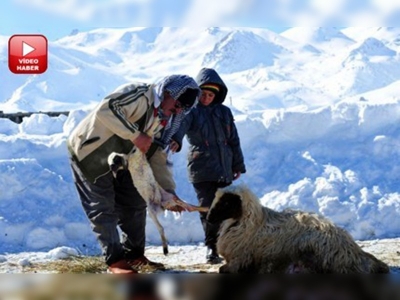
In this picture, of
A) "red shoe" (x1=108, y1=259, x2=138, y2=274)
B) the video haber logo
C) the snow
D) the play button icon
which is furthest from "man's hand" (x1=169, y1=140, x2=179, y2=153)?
the play button icon

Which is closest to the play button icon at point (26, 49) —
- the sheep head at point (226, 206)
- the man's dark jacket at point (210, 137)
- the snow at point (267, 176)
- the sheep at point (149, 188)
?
the snow at point (267, 176)

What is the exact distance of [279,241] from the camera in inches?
Result: 126

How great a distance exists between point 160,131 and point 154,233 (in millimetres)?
4299

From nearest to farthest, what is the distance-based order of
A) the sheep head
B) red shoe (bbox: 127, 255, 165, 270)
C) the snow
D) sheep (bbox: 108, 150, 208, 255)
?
the sheep head → sheep (bbox: 108, 150, 208, 255) → red shoe (bbox: 127, 255, 165, 270) → the snow

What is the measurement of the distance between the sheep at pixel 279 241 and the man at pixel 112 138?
56 cm

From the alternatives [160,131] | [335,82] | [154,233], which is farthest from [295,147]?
[335,82]

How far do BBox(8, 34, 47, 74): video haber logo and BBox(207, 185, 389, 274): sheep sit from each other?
11.5 feet

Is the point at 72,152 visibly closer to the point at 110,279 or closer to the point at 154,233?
the point at 110,279

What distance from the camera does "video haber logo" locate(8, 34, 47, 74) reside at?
6513mm

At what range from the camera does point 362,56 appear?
11069cm

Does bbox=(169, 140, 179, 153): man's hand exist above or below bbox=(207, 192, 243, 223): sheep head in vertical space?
above

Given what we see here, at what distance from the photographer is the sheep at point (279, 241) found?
10.1 feet

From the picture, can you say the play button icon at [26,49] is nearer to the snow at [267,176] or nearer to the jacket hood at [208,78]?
the snow at [267,176]

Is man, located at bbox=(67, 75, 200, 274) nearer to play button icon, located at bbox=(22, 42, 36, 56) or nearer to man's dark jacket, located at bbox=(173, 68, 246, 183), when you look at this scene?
man's dark jacket, located at bbox=(173, 68, 246, 183)
